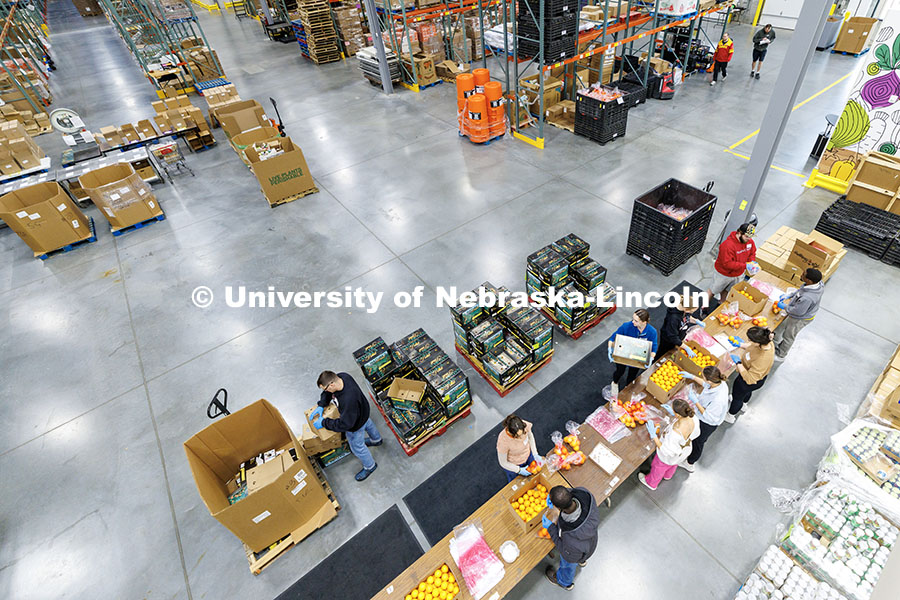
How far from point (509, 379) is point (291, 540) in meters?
2.94

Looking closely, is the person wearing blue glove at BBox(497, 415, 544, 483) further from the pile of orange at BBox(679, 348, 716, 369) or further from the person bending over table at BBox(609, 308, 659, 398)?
the pile of orange at BBox(679, 348, 716, 369)

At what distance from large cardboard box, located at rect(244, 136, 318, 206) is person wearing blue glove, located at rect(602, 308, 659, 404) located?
7.71m

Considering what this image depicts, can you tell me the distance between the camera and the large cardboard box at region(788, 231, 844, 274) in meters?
5.70

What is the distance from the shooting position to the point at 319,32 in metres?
17.5

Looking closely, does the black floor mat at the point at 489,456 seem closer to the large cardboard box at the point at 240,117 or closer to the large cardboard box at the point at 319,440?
the large cardboard box at the point at 319,440

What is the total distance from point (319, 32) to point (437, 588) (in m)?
20.3

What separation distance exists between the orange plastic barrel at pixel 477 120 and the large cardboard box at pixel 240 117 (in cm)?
563

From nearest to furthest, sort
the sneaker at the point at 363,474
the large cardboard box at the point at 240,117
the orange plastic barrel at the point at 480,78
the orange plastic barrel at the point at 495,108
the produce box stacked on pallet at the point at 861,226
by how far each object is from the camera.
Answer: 1. the sneaker at the point at 363,474
2. the produce box stacked on pallet at the point at 861,226
3. the orange plastic barrel at the point at 495,108
4. the orange plastic barrel at the point at 480,78
5. the large cardboard box at the point at 240,117

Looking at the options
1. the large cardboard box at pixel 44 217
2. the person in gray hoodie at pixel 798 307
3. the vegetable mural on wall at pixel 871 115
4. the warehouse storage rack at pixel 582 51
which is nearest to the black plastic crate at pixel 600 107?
the warehouse storage rack at pixel 582 51

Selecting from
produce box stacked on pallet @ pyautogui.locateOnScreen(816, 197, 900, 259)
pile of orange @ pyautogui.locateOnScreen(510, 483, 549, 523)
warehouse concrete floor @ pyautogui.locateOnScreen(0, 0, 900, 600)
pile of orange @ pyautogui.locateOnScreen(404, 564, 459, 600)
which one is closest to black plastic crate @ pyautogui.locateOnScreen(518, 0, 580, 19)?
warehouse concrete floor @ pyautogui.locateOnScreen(0, 0, 900, 600)

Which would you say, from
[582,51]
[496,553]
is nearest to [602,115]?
[582,51]

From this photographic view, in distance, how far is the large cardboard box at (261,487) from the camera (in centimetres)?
372

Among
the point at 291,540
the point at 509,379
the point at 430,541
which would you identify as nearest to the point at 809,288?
the point at 509,379

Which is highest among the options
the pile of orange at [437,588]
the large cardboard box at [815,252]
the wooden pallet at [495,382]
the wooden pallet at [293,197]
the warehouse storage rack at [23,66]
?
the warehouse storage rack at [23,66]
